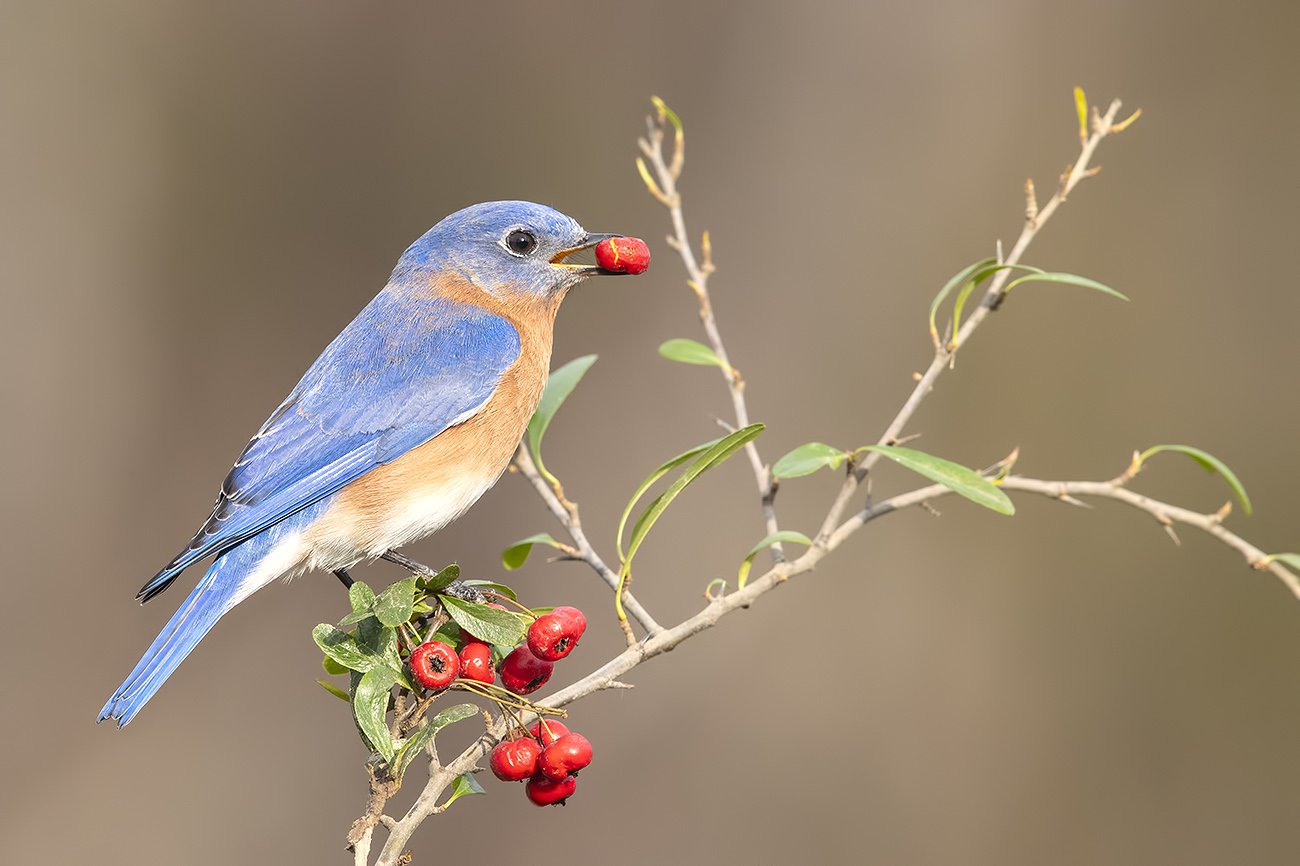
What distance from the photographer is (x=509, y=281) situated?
4.06 m

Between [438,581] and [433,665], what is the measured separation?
15 cm

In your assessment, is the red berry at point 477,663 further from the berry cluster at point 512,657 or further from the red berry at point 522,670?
the red berry at point 522,670

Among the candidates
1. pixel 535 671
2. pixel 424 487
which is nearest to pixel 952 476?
pixel 535 671

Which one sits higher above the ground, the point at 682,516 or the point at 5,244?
the point at 5,244

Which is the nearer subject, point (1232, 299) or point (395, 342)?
point (395, 342)

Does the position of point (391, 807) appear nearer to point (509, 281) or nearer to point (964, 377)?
point (509, 281)

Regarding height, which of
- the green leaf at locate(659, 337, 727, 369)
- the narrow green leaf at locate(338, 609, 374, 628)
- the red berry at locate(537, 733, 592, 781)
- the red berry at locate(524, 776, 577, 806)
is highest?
the green leaf at locate(659, 337, 727, 369)

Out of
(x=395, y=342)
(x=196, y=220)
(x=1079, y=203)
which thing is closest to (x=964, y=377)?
(x=1079, y=203)

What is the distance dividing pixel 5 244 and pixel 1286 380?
5.51 metres

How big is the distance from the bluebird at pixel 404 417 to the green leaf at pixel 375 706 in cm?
97

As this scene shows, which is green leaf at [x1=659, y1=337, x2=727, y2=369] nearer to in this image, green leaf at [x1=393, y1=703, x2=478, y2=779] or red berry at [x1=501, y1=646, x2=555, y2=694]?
red berry at [x1=501, y1=646, x2=555, y2=694]

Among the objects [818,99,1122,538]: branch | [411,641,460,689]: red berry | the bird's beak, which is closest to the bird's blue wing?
the bird's beak

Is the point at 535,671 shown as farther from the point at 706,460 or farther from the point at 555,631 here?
the point at 706,460

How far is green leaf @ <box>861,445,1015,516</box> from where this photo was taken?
7.75 feet
